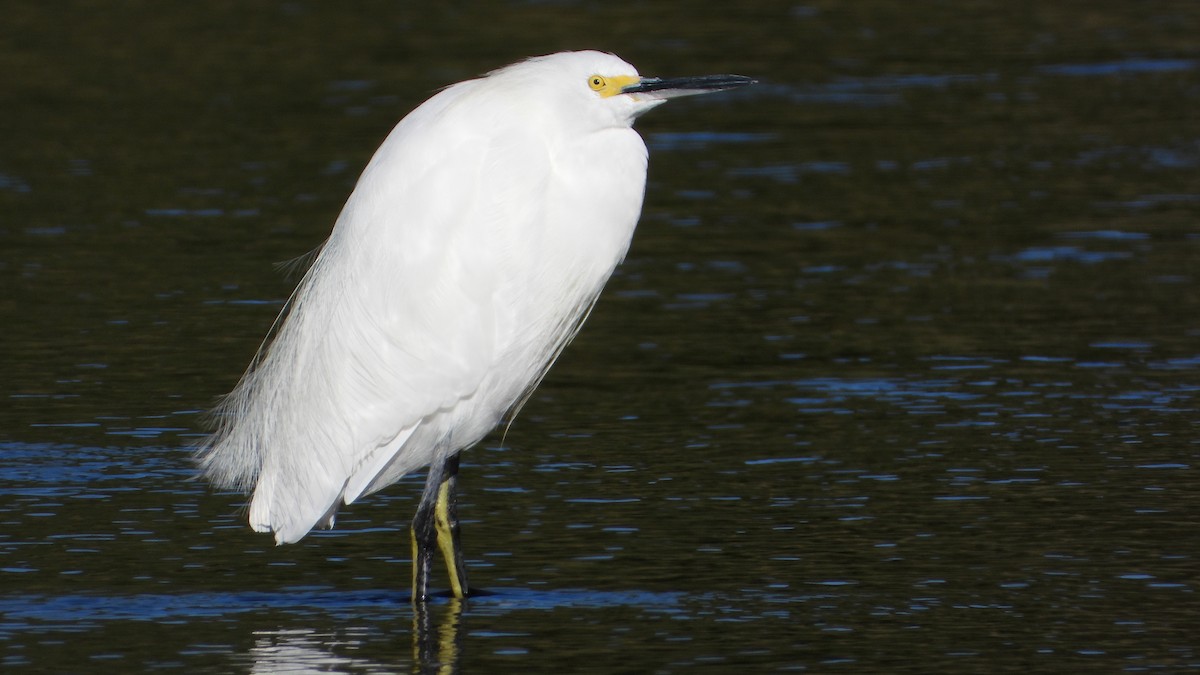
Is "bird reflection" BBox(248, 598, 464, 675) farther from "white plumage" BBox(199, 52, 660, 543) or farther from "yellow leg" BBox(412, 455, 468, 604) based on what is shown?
"white plumage" BBox(199, 52, 660, 543)

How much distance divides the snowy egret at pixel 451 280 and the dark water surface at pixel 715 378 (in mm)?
401

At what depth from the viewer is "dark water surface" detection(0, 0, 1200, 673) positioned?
5691 millimetres

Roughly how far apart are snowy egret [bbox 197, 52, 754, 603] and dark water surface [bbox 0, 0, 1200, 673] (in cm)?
40

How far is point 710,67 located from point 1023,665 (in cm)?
941

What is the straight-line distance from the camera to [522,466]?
7.30 m

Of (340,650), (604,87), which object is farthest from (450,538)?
(604,87)

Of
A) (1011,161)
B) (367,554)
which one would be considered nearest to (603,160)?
(367,554)

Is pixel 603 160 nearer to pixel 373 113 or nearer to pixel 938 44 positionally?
pixel 373 113

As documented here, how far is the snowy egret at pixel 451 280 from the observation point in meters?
5.69

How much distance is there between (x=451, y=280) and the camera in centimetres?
580

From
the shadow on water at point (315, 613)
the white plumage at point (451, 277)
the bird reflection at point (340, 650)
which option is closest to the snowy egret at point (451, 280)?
the white plumage at point (451, 277)

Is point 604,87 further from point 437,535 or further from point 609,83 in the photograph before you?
point 437,535

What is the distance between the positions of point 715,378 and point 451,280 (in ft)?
8.87

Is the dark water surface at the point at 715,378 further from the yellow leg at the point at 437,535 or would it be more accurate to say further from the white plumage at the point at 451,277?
the white plumage at the point at 451,277
